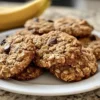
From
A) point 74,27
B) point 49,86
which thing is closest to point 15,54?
point 49,86

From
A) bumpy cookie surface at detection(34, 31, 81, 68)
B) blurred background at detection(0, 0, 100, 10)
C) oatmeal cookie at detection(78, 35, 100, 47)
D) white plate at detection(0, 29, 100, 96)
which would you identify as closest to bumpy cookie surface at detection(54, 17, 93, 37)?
oatmeal cookie at detection(78, 35, 100, 47)

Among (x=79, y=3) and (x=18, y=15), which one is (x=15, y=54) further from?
(x=79, y=3)

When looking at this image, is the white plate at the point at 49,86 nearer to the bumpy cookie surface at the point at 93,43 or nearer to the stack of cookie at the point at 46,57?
the stack of cookie at the point at 46,57

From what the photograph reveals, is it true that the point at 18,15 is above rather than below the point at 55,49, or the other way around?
below

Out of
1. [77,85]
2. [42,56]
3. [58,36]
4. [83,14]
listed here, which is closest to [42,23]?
[58,36]

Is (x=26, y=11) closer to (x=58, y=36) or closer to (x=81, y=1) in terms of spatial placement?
(x=58, y=36)

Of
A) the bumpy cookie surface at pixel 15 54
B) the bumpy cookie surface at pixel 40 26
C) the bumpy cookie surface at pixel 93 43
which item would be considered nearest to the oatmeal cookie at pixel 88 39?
the bumpy cookie surface at pixel 93 43
